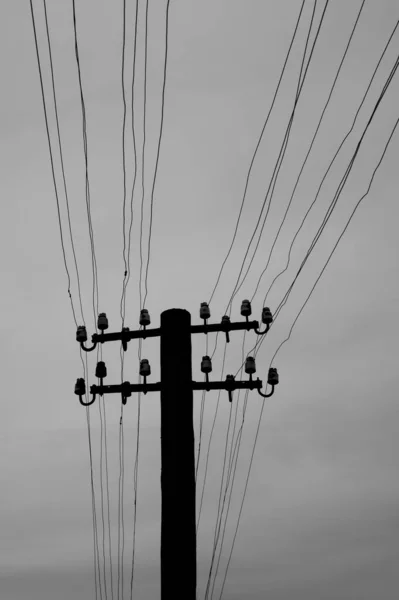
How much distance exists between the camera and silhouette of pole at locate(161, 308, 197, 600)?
Answer: 7730mm

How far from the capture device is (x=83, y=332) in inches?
376

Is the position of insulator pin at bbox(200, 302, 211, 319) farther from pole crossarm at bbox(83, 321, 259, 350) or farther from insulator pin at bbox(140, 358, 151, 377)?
insulator pin at bbox(140, 358, 151, 377)

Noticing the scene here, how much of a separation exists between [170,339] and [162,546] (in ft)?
8.60

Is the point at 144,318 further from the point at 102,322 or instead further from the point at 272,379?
the point at 272,379

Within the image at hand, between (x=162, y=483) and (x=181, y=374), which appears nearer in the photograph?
(x=162, y=483)

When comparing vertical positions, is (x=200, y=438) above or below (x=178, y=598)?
above

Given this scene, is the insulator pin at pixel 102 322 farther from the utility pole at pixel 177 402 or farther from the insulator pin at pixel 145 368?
the insulator pin at pixel 145 368

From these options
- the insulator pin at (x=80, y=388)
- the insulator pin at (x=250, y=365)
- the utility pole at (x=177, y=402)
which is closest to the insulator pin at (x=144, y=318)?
the utility pole at (x=177, y=402)

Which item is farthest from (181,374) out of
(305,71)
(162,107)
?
(305,71)

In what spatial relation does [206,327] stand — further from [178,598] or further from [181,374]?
[178,598]

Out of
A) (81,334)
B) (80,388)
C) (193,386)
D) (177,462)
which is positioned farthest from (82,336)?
(177,462)

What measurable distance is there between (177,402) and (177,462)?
75cm

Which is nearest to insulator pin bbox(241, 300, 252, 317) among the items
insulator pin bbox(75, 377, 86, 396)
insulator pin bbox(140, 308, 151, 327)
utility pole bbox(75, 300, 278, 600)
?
utility pole bbox(75, 300, 278, 600)

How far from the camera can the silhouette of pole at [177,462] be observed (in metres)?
7.73
